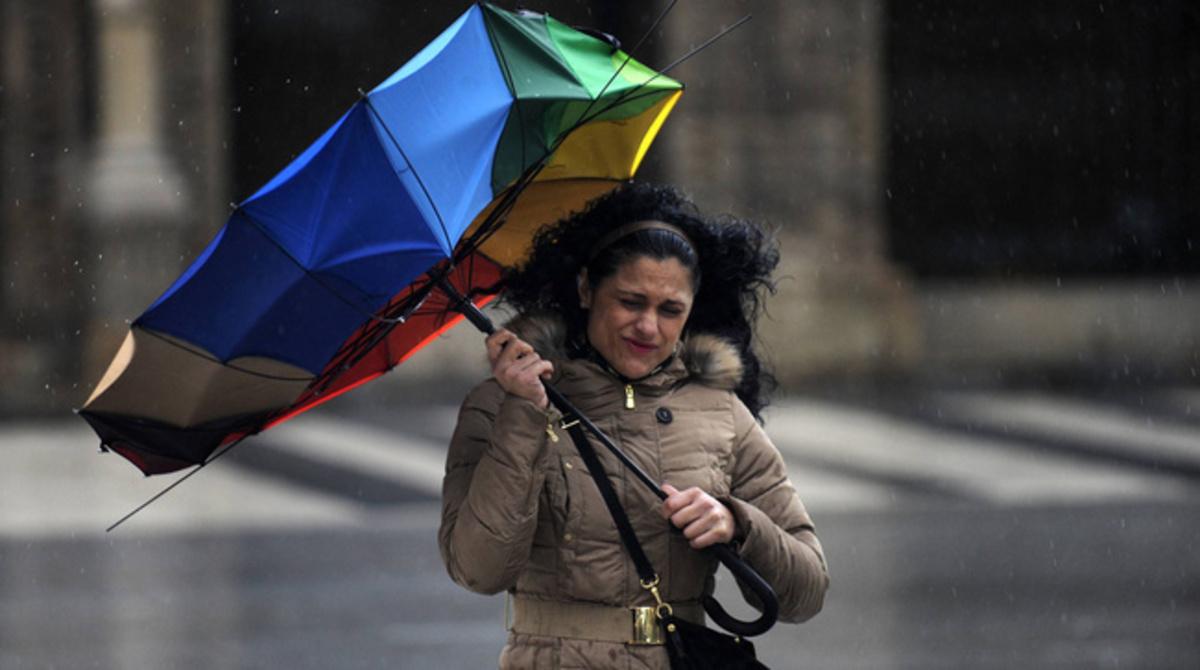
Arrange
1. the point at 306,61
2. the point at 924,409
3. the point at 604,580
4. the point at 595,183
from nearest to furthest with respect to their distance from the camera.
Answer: the point at 604,580
the point at 595,183
the point at 924,409
the point at 306,61

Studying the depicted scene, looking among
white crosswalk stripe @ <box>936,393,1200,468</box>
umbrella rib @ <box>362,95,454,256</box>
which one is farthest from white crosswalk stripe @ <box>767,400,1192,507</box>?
umbrella rib @ <box>362,95,454,256</box>

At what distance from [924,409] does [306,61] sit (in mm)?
5667

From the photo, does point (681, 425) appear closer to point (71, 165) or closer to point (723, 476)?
point (723, 476)

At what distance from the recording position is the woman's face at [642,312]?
3.58 m

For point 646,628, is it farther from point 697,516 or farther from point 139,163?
point 139,163

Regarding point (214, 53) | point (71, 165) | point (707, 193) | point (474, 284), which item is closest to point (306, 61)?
point (214, 53)

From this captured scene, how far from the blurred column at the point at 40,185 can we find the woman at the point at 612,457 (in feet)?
42.8

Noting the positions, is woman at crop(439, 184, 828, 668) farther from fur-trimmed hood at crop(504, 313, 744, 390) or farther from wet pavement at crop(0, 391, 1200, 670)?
wet pavement at crop(0, 391, 1200, 670)

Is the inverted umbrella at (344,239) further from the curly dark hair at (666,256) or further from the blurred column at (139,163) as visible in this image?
the blurred column at (139,163)

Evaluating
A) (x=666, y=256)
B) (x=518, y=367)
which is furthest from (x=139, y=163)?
(x=518, y=367)

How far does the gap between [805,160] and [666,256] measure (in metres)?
13.9

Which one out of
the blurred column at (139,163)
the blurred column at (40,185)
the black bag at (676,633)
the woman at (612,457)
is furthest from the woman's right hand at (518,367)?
the blurred column at (40,185)

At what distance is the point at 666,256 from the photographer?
3615 millimetres

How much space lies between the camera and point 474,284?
13.4 feet
